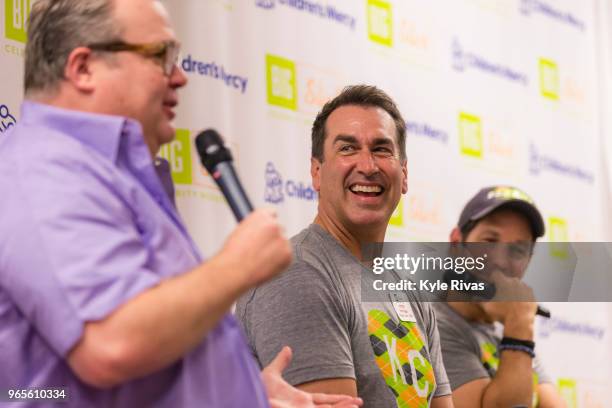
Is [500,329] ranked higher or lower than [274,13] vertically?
lower

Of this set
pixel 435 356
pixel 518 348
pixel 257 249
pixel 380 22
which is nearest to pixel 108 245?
pixel 257 249

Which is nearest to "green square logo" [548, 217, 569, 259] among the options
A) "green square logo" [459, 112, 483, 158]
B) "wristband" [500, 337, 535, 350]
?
"green square logo" [459, 112, 483, 158]

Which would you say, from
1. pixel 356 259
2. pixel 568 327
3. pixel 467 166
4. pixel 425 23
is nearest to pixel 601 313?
pixel 568 327

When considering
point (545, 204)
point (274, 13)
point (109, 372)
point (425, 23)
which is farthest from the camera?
point (545, 204)

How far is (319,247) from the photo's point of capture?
2.00m

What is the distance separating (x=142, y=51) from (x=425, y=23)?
2.55 m

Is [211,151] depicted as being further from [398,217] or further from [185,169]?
[398,217]

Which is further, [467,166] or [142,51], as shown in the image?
[467,166]

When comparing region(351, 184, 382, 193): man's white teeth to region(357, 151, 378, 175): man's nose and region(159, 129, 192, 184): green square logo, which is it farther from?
region(159, 129, 192, 184): green square logo

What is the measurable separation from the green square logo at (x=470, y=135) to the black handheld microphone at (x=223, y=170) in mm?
2501

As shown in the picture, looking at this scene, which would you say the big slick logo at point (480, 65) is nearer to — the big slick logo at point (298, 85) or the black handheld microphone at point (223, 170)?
the big slick logo at point (298, 85)

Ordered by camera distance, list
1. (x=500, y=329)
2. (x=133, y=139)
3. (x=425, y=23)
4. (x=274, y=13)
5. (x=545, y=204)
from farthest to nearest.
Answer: (x=545, y=204) → (x=425, y=23) → (x=274, y=13) → (x=500, y=329) → (x=133, y=139)

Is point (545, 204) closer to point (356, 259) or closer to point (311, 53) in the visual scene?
point (311, 53)

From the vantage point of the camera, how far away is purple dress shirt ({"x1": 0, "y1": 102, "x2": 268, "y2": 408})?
3.39ft
